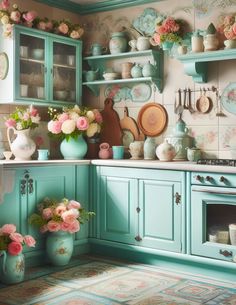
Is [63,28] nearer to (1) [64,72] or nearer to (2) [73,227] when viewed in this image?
(1) [64,72]

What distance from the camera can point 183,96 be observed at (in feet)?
14.6

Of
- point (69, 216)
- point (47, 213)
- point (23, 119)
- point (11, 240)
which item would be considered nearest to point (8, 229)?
point (11, 240)

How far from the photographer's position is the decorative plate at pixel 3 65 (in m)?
4.35

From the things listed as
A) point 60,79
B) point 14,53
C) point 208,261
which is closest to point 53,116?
point 60,79

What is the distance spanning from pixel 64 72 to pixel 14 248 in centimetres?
200

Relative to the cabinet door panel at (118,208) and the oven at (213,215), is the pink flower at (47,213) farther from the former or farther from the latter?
the oven at (213,215)

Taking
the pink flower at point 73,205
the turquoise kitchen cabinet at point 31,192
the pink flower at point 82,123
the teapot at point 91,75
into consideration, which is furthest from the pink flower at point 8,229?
the teapot at point 91,75

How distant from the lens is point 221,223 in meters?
3.69

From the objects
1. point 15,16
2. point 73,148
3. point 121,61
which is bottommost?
point 73,148

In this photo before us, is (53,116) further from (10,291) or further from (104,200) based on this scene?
(10,291)

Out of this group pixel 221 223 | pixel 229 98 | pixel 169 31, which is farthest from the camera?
pixel 169 31

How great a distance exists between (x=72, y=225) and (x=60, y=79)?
1577mm

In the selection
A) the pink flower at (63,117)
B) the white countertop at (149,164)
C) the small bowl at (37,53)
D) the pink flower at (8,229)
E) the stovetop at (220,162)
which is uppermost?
the small bowl at (37,53)

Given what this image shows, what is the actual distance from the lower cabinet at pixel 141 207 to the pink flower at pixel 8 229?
998 millimetres
